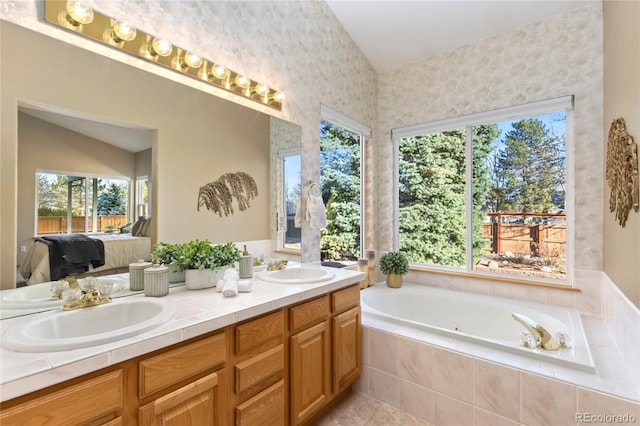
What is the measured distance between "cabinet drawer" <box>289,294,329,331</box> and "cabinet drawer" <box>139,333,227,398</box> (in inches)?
16.9

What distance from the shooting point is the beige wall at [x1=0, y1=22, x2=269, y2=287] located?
3.88 feet

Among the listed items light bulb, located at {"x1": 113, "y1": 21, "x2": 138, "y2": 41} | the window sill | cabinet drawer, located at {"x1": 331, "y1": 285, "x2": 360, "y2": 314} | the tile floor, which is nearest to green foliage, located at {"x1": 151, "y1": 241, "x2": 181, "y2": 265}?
cabinet drawer, located at {"x1": 331, "y1": 285, "x2": 360, "y2": 314}

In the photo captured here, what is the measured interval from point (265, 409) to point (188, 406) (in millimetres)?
429

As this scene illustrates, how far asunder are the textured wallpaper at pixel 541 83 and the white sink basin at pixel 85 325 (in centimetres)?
301

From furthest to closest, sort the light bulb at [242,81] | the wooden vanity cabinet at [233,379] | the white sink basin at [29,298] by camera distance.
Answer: the light bulb at [242,81] → the white sink basin at [29,298] → the wooden vanity cabinet at [233,379]

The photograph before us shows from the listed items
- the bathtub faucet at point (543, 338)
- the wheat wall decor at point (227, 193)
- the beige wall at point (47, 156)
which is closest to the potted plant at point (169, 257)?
the wheat wall decor at point (227, 193)

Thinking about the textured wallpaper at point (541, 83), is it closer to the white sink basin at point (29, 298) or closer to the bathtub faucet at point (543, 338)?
the bathtub faucet at point (543, 338)

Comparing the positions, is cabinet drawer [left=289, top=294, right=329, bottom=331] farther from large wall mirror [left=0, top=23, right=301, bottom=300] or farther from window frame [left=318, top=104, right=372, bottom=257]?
Answer: window frame [left=318, top=104, right=372, bottom=257]

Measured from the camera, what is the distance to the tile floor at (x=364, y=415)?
1903 mm

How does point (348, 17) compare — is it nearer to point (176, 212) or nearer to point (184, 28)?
point (184, 28)

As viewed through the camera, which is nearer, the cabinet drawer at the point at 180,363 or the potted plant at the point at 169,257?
the cabinet drawer at the point at 180,363

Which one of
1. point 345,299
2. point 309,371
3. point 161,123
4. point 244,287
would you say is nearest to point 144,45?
point 161,123

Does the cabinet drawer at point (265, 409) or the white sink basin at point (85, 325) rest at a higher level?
the white sink basin at point (85, 325)

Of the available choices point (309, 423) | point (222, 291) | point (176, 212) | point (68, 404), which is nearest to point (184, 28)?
point (176, 212)
